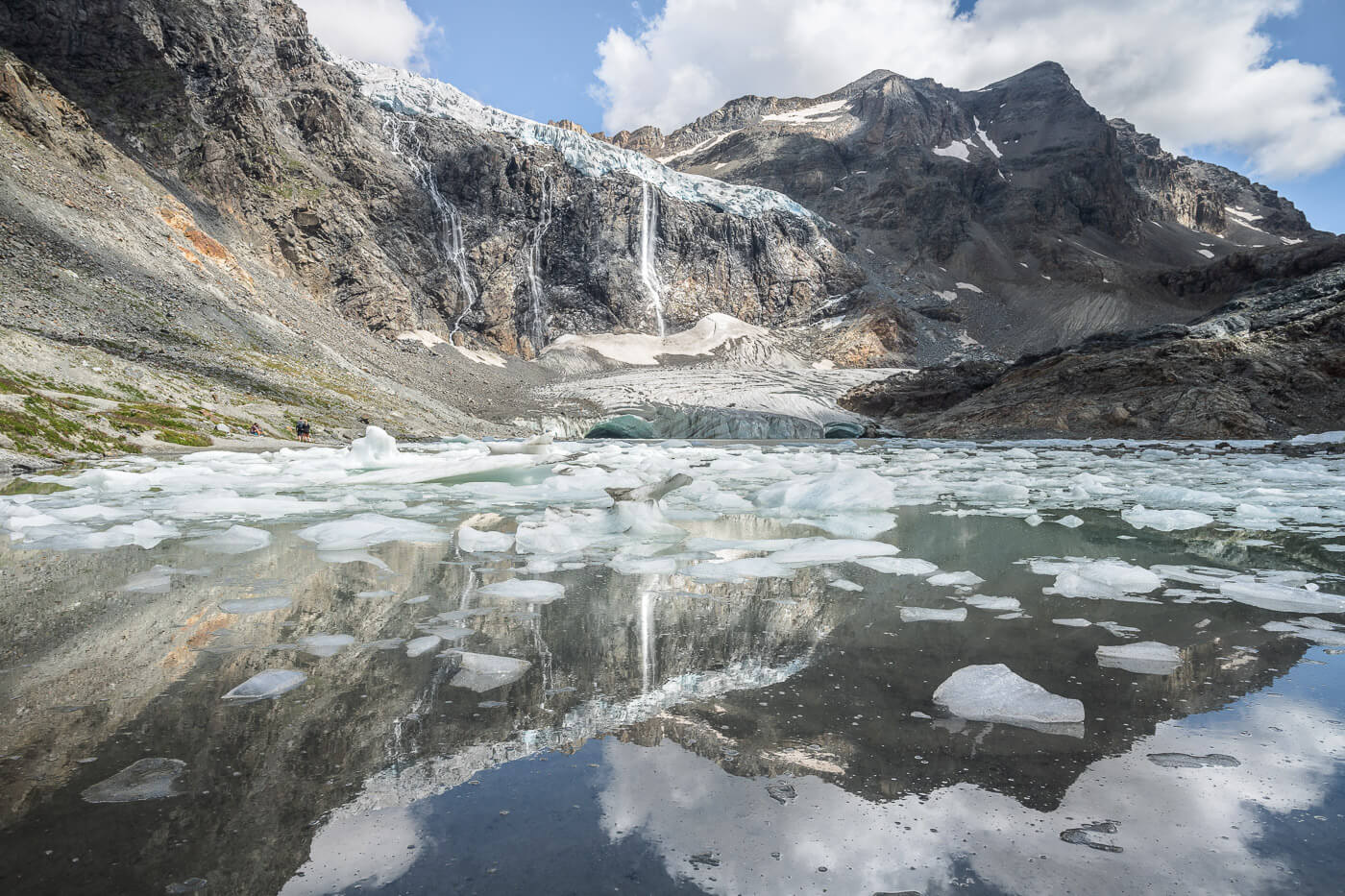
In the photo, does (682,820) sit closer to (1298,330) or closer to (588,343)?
(1298,330)

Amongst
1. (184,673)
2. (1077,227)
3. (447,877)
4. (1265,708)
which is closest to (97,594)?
(184,673)

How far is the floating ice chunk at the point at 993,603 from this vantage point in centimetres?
316

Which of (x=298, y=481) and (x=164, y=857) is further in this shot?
(x=298, y=481)

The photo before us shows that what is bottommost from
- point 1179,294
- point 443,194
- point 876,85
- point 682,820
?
point 682,820

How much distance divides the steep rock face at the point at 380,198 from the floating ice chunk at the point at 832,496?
144 feet

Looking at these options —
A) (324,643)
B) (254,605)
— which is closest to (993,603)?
(324,643)

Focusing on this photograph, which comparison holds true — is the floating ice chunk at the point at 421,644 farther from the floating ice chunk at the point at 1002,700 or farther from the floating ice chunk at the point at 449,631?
the floating ice chunk at the point at 1002,700

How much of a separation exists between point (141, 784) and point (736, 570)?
113 inches

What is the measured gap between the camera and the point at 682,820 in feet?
4.70

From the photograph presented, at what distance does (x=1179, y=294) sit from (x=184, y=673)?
85.6m

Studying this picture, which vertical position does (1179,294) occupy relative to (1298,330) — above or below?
above

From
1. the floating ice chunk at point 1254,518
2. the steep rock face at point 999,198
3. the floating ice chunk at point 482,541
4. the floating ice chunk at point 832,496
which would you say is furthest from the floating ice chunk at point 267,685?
the steep rock face at point 999,198

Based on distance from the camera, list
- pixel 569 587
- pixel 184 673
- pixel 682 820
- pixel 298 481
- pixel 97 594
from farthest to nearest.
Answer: pixel 298 481, pixel 569 587, pixel 97 594, pixel 184 673, pixel 682 820

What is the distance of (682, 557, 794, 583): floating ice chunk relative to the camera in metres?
3.77
